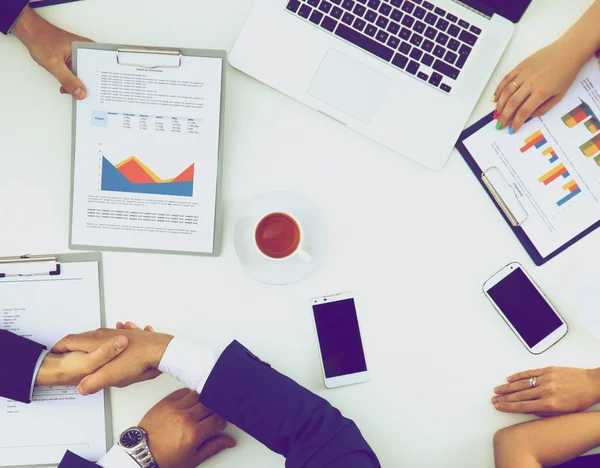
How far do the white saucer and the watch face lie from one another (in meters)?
0.36

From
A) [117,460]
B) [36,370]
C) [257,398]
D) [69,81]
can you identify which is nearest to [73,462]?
[117,460]

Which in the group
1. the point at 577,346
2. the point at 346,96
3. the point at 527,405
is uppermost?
the point at 346,96

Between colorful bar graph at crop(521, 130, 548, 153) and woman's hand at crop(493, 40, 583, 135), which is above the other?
woman's hand at crop(493, 40, 583, 135)

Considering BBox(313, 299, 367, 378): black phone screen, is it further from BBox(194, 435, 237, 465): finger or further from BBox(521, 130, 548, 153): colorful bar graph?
BBox(521, 130, 548, 153): colorful bar graph

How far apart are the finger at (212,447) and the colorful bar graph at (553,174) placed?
74cm

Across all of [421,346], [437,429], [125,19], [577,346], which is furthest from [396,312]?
[125,19]

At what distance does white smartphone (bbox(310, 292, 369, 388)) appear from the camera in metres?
1.00

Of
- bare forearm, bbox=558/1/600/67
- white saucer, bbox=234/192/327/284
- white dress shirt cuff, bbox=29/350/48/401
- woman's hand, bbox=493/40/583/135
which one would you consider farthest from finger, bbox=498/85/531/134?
white dress shirt cuff, bbox=29/350/48/401

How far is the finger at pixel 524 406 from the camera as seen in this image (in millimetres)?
977

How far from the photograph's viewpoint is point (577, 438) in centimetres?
96

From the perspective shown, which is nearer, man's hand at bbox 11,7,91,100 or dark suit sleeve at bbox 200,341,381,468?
dark suit sleeve at bbox 200,341,381,468

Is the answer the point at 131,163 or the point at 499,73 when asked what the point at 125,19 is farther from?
the point at 499,73

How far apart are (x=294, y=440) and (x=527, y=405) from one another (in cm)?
42

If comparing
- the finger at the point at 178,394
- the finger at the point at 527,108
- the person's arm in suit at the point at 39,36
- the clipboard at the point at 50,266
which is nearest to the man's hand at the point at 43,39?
the person's arm in suit at the point at 39,36
